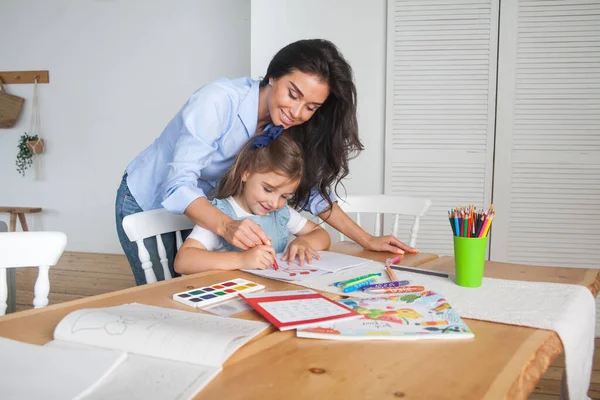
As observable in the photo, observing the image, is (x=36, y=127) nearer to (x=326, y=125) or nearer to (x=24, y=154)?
(x=24, y=154)

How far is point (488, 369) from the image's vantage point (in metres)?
0.69

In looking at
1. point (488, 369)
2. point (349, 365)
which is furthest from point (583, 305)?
point (349, 365)

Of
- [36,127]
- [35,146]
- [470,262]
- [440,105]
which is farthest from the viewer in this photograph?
[36,127]

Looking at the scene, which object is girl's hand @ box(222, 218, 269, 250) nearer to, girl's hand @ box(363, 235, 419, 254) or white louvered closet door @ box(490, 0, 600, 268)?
girl's hand @ box(363, 235, 419, 254)

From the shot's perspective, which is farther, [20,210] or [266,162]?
[20,210]

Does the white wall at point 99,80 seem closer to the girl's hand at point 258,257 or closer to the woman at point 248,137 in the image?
the woman at point 248,137

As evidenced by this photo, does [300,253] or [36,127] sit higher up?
[36,127]

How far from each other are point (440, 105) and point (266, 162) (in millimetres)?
1691

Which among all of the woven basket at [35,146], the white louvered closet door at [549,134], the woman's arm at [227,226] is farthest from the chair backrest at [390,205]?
the woven basket at [35,146]

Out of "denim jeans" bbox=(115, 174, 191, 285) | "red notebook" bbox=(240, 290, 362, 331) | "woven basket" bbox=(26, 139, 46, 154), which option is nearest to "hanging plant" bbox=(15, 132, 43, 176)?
"woven basket" bbox=(26, 139, 46, 154)

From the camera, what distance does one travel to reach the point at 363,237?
1.62 metres

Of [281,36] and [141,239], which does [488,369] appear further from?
[281,36]

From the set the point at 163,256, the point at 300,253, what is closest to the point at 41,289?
the point at 163,256

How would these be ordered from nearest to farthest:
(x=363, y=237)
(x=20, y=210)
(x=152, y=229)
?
(x=152, y=229) → (x=363, y=237) → (x=20, y=210)
